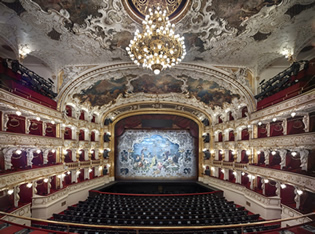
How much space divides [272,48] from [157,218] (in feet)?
35.7

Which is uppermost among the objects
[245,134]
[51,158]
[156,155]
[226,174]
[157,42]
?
[157,42]

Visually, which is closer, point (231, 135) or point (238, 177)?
point (238, 177)

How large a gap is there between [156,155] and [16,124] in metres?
13.4

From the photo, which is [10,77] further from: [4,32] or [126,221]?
[126,221]

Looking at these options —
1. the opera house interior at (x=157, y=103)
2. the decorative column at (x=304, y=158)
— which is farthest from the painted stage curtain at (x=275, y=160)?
the decorative column at (x=304, y=158)

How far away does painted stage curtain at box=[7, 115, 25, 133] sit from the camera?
340 inches

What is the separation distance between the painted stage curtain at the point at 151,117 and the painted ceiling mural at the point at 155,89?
3849mm

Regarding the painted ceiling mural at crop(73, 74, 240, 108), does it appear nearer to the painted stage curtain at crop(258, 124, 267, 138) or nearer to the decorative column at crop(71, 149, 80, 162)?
the painted stage curtain at crop(258, 124, 267, 138)

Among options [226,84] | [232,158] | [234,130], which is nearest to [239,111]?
[234,130]

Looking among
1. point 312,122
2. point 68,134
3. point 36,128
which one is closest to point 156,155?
point 68,134

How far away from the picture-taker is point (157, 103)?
59.7 ft

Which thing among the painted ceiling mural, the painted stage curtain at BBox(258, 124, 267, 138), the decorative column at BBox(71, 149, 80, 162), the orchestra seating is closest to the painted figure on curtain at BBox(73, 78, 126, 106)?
the painted ceiling mural

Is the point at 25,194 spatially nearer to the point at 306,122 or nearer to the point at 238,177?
the point at 238,177

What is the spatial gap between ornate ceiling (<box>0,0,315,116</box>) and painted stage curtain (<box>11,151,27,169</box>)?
178 inches
